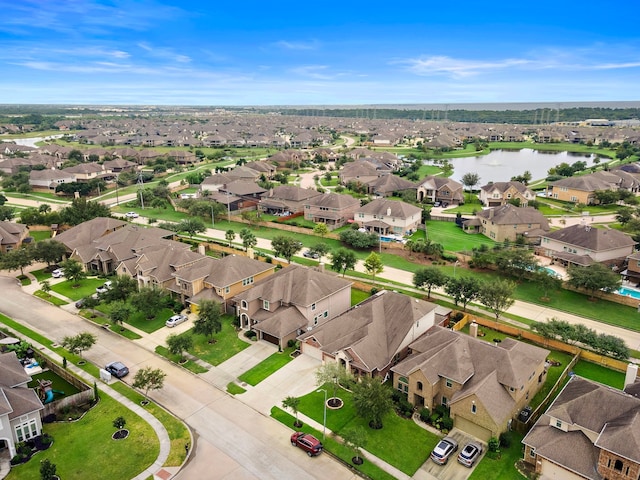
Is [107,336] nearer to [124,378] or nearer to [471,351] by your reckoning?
[124,378]

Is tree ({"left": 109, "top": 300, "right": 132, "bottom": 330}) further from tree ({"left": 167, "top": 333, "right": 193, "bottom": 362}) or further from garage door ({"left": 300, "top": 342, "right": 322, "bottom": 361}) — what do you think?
garage door ({"left": 300, "top": 342, "right": 322, "bottom": 361})

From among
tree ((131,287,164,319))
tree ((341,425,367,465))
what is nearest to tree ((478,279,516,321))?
tree ((341,425,367,465))

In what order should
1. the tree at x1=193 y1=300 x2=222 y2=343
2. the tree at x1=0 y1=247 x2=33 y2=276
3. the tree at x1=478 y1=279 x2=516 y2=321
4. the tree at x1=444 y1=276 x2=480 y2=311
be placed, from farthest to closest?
1. the tree at x1=0 y1=247 x2=33 y2=276
2. the tree at x1=444 y1=276 x2=480 y2=311
3. the tree at x1=478 y1=279 x2=516 y2=321
4. the tree at x1=193 y1=300 x2=222 y2=343

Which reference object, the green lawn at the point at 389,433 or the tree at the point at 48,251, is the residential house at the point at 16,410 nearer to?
the green lawn at the point at 389,433

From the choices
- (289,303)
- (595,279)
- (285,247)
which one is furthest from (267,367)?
(595,279)

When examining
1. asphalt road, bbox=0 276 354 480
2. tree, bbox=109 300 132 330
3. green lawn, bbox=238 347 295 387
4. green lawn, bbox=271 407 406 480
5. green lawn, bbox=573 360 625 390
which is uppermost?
tree, bbox=109 300 132 330

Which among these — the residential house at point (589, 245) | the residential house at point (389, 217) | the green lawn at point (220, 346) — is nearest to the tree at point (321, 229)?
the residential house at point (389, 217)

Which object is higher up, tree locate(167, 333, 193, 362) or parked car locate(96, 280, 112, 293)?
tree locate(167, 333, 193, 362)
